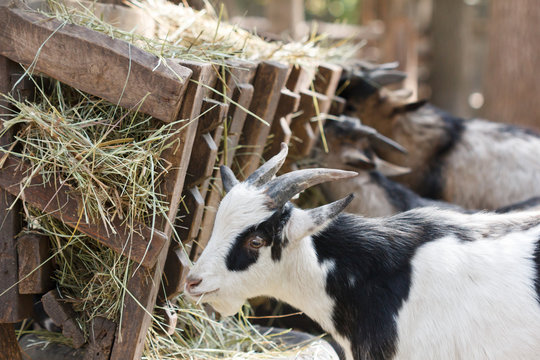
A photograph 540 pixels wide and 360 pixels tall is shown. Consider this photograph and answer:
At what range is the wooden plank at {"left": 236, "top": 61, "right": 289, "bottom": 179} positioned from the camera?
3.87 meters

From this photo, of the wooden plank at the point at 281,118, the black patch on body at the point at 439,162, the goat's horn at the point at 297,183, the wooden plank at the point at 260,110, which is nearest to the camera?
the goat's horn at the point at 297,183

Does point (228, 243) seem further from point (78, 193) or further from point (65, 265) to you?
point (65, 265)

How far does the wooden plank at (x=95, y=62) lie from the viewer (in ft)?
9.71

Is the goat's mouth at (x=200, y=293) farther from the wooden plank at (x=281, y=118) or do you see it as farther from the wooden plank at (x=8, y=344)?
the wooden plank at (x=281, y=118)

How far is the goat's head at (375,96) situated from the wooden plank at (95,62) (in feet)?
10.2

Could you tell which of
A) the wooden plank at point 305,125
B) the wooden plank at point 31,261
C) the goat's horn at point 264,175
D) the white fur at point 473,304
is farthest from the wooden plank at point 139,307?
the wooden plank at point 305,125

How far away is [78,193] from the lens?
3080 millimetres

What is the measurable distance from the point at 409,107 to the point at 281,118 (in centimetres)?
247

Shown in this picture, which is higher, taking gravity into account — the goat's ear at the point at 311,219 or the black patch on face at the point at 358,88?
the black patch on face at the point at 358,88

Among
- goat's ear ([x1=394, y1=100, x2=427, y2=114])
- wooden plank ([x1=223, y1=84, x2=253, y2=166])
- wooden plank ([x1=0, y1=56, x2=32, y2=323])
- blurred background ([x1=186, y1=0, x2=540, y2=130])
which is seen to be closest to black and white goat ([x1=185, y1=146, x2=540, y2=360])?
wooden plank ([x1=223, y1=84, x2=253, y2=166])

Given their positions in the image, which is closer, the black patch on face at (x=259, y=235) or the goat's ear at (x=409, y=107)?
the black patch on face at (x=259, y=235)

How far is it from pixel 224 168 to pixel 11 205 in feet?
3.50

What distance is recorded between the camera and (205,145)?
3.34 metres

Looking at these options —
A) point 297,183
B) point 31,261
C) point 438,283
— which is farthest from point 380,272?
point 31,261
